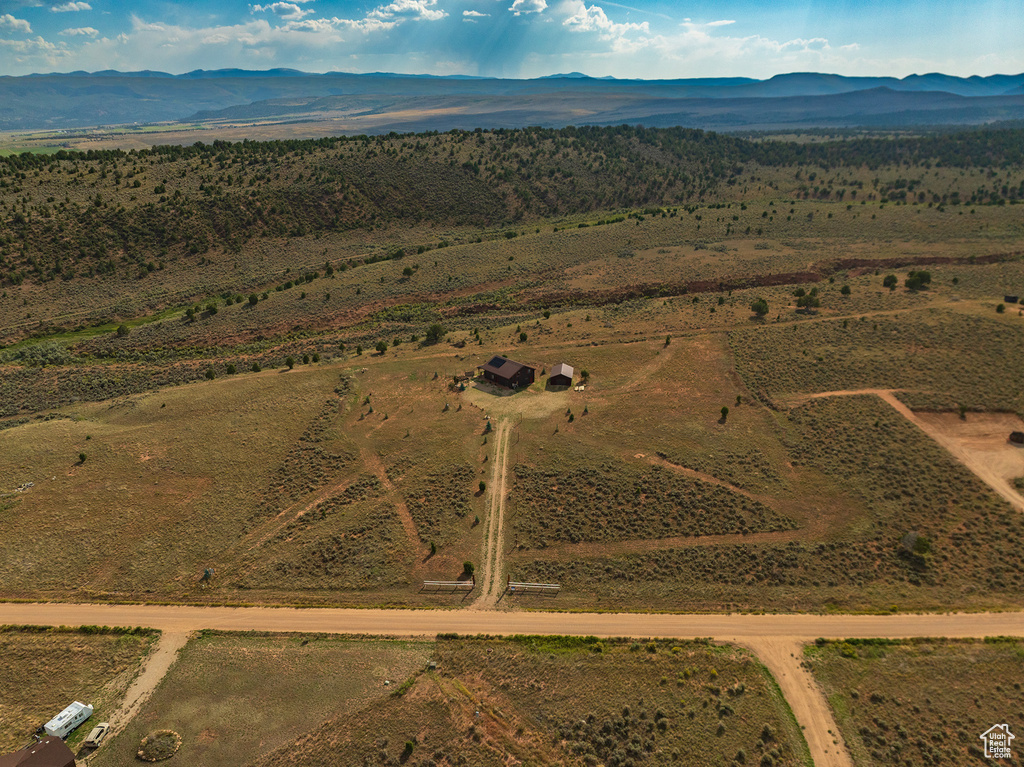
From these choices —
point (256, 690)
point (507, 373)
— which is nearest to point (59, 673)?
point (256, 690)

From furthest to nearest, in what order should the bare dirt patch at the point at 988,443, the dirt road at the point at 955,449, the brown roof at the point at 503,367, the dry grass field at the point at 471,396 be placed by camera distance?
the brown roof at the point at 503,367, the bare dirt patch at the point at 988,443, the dirt road at the point at 955,449, the dry grass field at the point at 471,396

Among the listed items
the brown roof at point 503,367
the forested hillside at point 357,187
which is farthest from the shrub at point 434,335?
the forested hillside at point 357,187

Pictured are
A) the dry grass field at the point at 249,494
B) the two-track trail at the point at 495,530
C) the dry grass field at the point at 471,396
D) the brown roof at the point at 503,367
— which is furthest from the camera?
the brown roof at the point at 503,367

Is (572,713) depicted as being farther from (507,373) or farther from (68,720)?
(507,373)

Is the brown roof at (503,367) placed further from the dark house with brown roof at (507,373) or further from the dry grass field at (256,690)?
the dry grass field at (256,690)

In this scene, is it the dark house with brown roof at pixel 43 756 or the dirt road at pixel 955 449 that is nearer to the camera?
the dark house with brown roof at pixel 43 756

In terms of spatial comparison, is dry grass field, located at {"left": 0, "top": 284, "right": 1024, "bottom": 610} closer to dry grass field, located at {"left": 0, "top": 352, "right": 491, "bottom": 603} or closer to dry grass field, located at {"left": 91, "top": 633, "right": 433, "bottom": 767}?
dry grass field, located at {"left": 0, "top": 352, "right": 491, "bottom": 603}

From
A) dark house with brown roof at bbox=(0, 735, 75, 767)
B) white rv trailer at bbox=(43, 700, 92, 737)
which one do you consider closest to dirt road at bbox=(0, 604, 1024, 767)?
white rv trailer at bbox=(43, 700, 92, 737)
